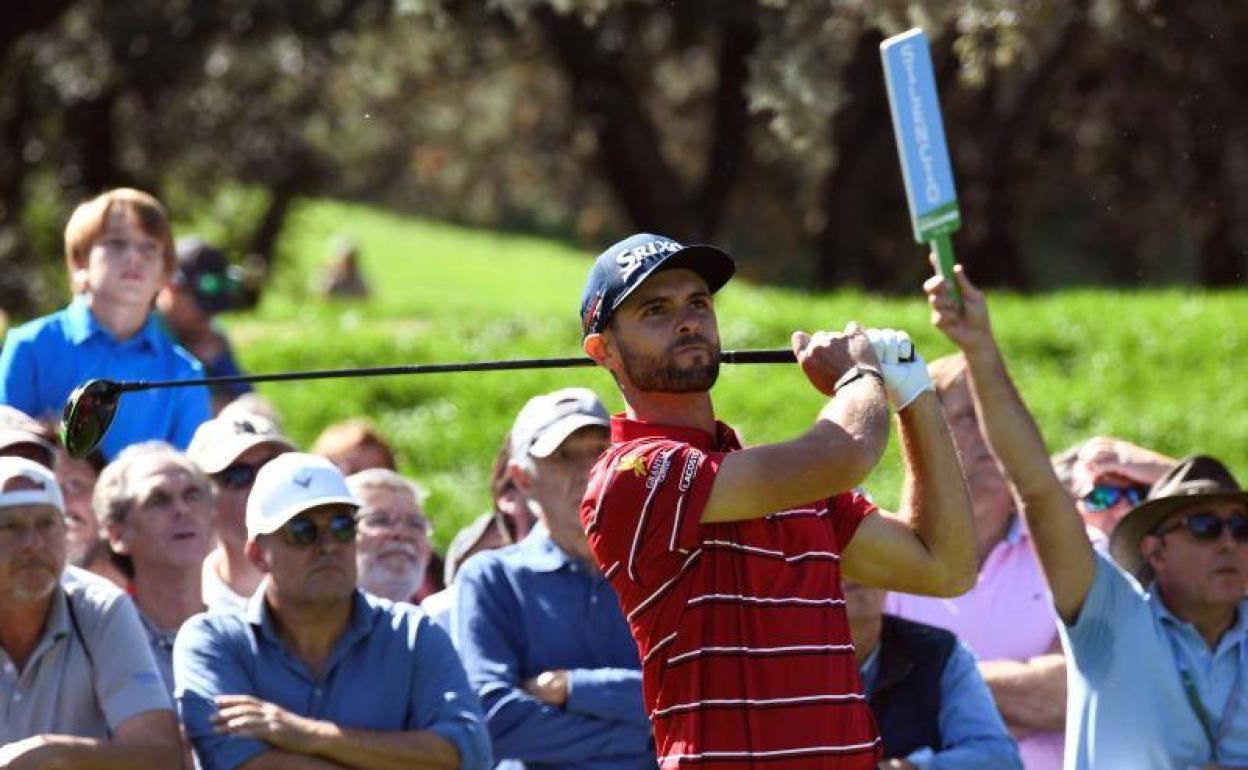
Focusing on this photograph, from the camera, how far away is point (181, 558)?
23.2ft

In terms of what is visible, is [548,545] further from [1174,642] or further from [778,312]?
[778,312]

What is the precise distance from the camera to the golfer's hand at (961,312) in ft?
18.0

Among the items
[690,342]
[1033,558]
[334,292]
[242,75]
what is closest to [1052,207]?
[334,292]

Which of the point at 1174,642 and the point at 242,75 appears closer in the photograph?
the point at 1174,642

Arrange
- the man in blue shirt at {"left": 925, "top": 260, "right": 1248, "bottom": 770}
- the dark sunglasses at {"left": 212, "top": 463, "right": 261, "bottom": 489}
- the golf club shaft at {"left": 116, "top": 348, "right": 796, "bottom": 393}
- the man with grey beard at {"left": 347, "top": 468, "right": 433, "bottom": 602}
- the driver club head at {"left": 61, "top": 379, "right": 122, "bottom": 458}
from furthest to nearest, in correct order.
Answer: the man with grey beard at {"left": 347, "top": 468, "right": 433, "bottom": 602}
the dark sunglasses at {"left": 212, "top": 463, "right": 261, "bottom": 489}
the man in blue shirt at {"left": 925, "top": 260, "right": 1248, "bottom": 770}
the driver club head at {"left": 61, "top": 379, "right": 122, "bottom": 458}
the golf club shaft at {"left": 116, "top": 348, "right": 796, "bottom": 393}

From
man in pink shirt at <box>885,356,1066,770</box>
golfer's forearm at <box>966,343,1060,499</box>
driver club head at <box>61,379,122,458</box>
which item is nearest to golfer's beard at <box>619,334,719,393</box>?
golfer's forearm at <box>966,343,1060,499</box>

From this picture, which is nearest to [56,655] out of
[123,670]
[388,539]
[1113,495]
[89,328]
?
[123,670]

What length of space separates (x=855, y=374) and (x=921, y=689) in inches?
84.5

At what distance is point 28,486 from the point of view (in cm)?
637

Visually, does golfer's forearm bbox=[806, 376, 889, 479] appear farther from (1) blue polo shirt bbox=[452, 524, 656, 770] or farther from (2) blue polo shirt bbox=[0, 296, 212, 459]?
(2) blue polo shirt bbox=[0, 296, 212, 459]

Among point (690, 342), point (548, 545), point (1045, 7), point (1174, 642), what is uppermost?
point (1045, 7)

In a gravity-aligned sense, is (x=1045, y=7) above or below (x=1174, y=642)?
above

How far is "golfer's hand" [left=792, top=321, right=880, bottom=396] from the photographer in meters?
4.71

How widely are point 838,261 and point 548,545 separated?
13187 mm
